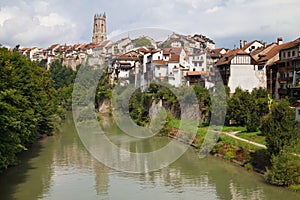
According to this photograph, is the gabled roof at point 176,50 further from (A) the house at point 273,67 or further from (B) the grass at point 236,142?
(B) the grass at point 236,142

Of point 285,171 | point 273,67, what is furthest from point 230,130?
point 273,67

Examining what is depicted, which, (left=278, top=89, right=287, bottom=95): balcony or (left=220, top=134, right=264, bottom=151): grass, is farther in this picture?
(left=278, top=89, right=287, bottom=95): balcony

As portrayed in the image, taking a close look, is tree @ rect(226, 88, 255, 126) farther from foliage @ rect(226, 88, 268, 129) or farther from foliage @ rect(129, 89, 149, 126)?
foliage @ rect(129, 89, 149, 126)

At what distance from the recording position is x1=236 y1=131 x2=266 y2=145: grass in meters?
21.7

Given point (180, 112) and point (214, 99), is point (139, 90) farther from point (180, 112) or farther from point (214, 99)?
point (214, 99)

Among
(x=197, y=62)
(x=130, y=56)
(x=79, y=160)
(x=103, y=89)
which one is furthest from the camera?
(x=130, y=56)

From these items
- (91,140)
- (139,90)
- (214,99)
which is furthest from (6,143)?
(139,90)

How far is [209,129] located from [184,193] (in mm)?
12066

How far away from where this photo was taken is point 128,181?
1766 cm

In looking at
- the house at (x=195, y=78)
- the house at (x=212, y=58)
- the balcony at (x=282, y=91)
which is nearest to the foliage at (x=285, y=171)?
the balcony at (x=282, y=91)

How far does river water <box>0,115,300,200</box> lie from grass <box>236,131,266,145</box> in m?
2.50

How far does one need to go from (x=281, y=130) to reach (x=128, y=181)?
7.54m

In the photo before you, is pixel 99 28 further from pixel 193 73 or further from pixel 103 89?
pixel 193 73

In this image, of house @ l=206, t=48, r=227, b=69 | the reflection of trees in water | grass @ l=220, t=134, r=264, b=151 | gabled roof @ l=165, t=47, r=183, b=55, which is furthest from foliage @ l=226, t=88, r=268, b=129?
gabled roof @ l=165, t=47, r=183, b=55
